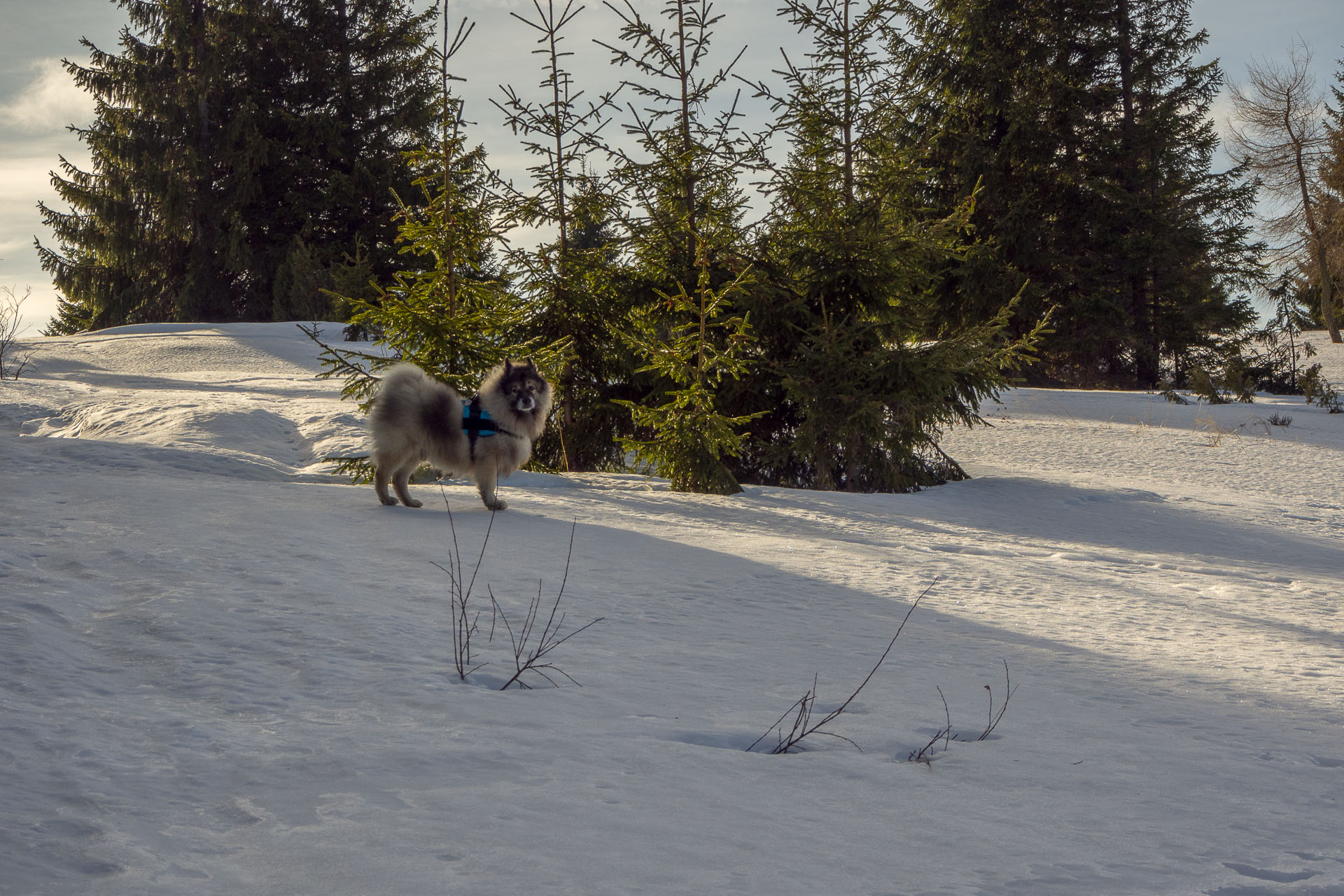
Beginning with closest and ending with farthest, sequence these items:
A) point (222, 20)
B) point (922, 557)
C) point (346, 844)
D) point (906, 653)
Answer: point (346, 844) → point (906, 653) → point (922, 557) → point (222, 20)

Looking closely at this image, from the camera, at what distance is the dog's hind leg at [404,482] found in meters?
6.65

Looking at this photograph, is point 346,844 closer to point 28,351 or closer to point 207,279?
point 28,351

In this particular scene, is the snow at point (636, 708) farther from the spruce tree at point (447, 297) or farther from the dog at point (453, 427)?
the spruce tree at point (447, 297)

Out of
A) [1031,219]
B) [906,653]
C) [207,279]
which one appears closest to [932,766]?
[906,653]

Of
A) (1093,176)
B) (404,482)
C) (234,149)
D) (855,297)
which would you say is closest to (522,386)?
(404,482)

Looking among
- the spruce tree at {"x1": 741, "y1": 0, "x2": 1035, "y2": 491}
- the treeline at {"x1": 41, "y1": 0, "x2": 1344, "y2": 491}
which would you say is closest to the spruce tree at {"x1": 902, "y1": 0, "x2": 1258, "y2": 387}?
the treeline at {"x1": 41, "y1": 0, "x2": 1344, "y2": 491}

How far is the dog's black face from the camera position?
7.01 m

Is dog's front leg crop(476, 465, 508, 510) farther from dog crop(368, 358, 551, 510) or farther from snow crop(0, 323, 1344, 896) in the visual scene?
snow crop(0, 323, 1344, 896)

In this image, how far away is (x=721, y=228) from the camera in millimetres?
9570

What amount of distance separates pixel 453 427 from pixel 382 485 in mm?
659

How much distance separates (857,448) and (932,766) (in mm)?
7221

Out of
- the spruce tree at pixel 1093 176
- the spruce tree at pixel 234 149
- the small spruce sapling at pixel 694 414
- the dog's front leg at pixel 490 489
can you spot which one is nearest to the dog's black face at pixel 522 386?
the dog's front leg at pixel 490 489

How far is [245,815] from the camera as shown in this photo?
1.93m

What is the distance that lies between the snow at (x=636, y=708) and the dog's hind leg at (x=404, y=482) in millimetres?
408
